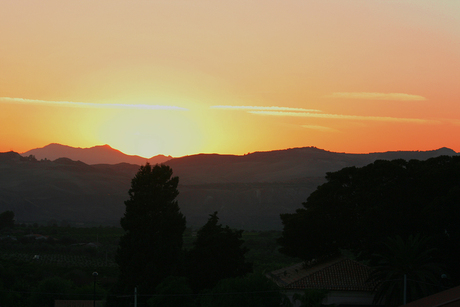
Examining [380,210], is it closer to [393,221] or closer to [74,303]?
[393,221]

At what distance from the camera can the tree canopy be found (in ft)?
121

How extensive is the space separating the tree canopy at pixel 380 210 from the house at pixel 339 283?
200 centimetres

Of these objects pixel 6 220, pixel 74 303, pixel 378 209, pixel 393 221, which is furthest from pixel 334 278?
pixel 6 220

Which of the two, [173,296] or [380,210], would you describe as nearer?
[173,296]

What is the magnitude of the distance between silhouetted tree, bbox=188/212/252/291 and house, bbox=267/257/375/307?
437cm

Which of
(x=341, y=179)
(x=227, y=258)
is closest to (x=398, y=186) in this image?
(x=341, y=179)

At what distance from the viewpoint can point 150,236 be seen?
136 ft

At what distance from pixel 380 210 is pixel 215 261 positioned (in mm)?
13743

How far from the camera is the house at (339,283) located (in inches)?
1596

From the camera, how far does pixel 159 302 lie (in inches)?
1420

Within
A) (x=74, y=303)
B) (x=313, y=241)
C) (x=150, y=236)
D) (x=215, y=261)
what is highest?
(x=150, y=236)

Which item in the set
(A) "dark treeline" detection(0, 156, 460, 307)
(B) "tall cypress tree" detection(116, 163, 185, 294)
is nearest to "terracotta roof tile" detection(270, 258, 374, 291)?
(A) "dark treeline" detection(0, 156, 460, 307)

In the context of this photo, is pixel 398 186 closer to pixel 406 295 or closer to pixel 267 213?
pixel 406 295

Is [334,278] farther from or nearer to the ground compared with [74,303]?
farther from the ground
